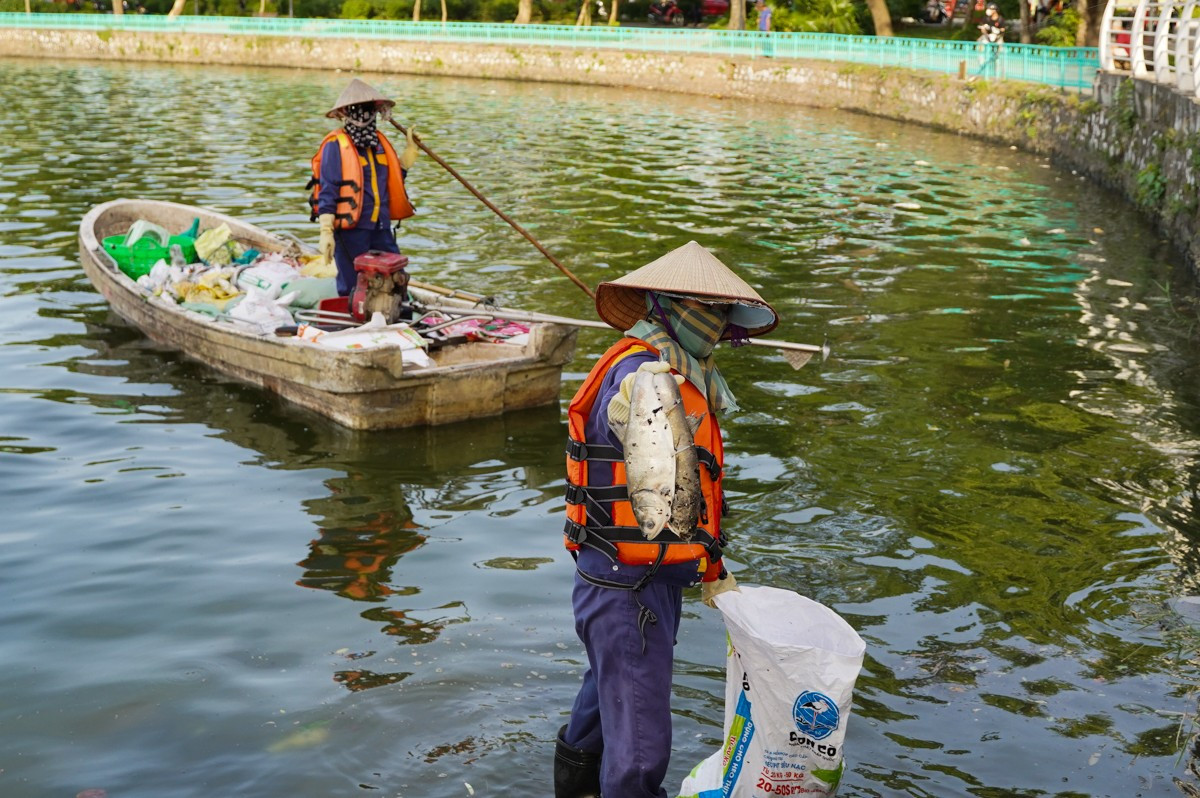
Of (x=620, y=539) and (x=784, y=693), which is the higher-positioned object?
(x=620, y=539)

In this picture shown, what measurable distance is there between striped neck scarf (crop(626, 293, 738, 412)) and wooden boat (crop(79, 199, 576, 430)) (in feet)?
16.0

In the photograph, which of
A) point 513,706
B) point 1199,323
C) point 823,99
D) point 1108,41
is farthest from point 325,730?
point 823,99

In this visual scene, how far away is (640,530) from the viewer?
3.97 meters

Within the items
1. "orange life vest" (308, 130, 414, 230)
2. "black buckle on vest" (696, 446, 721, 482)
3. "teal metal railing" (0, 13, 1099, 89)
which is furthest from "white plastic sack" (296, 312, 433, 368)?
"teal metal railing" (0, 13, 1099, 89)

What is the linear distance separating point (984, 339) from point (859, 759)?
7444mm

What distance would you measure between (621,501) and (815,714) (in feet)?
2.83

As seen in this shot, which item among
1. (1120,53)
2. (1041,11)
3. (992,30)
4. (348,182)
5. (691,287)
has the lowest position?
(691,287)

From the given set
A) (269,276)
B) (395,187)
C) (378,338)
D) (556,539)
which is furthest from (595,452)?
(269,276)

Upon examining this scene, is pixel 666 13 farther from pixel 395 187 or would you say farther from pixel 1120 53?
pixel 395 187

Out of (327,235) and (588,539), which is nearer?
(588,539)

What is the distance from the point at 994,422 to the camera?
31.2 ft

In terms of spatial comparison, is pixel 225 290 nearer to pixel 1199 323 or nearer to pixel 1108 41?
pixel 1199 323

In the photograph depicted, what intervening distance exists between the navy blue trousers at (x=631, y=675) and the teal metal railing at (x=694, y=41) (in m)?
22.2

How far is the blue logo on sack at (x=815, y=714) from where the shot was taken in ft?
12.8
